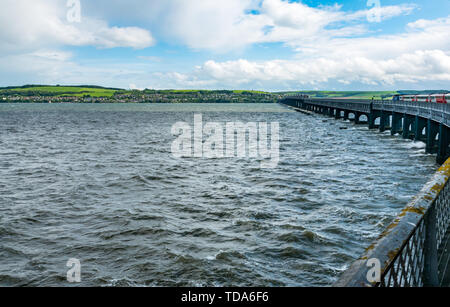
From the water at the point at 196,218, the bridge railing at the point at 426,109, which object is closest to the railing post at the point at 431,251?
the water at the point at 196,218

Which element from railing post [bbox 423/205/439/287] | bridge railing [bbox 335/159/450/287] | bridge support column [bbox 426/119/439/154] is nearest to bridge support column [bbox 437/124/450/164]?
bridge support column [bbox 426/119/439/154]

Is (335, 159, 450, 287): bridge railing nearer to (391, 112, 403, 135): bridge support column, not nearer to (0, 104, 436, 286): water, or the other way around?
(0, 104, 436, 286): water

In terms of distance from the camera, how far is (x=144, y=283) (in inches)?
402

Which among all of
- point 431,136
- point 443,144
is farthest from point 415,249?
point 431,136

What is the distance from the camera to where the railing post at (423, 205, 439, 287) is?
4.91 meters

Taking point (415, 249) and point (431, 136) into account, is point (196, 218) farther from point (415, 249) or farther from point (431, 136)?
point (431, 136)

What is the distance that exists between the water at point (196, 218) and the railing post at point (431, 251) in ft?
17.1

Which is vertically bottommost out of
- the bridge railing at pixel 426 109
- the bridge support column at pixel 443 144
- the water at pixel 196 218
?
the water at pixel 196 218

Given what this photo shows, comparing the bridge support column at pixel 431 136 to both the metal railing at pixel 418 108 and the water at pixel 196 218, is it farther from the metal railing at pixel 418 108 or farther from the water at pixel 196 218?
the water at pixel 196 218

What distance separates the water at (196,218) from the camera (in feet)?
36.2

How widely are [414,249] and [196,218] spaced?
11.5 m

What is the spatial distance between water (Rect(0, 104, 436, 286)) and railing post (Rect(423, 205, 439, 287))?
5.20 meters
